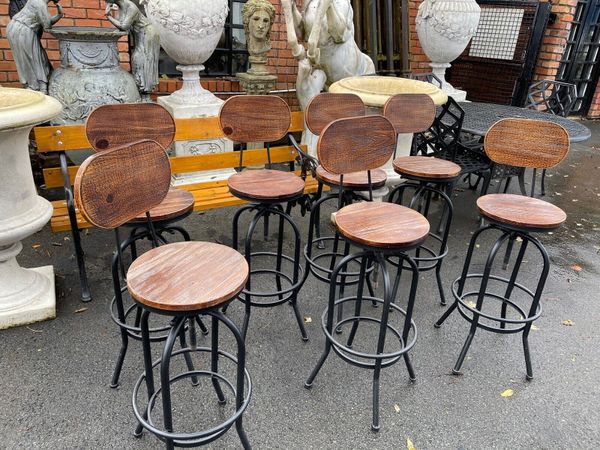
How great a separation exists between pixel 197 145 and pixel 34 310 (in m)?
2.03

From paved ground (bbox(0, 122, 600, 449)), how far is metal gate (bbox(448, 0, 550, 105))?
15.6 feet

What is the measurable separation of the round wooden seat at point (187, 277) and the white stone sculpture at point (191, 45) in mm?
2273

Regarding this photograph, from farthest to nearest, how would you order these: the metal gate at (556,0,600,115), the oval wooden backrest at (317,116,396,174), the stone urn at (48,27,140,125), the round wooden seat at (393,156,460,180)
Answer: the metal gate at (556,0,600,115) < the stone urn at (48,27,140,125) < the round wooden seat at (393,156,460,180) < the oval wooden backrest at (317,116,396,174)

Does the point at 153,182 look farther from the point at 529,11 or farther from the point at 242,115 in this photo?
the point at 529,11

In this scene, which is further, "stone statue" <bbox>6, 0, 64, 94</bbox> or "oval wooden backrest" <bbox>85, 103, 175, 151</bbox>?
"stone statue" <bbox>6, 0, 64, 94</bbox>

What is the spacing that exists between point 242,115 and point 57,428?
6.29 ft

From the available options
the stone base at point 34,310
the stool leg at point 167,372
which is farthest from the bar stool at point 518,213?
the stone base at point 34,310

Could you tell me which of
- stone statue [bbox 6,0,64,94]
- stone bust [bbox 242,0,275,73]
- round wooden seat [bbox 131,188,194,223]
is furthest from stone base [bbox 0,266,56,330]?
stone bust [bbox 242,0,275,73]

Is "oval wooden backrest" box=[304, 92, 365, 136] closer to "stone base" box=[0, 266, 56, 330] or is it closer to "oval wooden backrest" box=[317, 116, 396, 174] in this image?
"oval wooden backrest" box=[317, 116, 396, 174]

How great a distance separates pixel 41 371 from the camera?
2.30 metres

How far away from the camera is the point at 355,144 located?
7.27ft

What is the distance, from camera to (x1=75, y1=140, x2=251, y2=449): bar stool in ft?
5.03

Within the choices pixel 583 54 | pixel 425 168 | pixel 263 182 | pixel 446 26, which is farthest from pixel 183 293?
pixel 583 54

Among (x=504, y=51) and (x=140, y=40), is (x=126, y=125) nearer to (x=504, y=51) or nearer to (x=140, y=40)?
(x=140, y=40)
